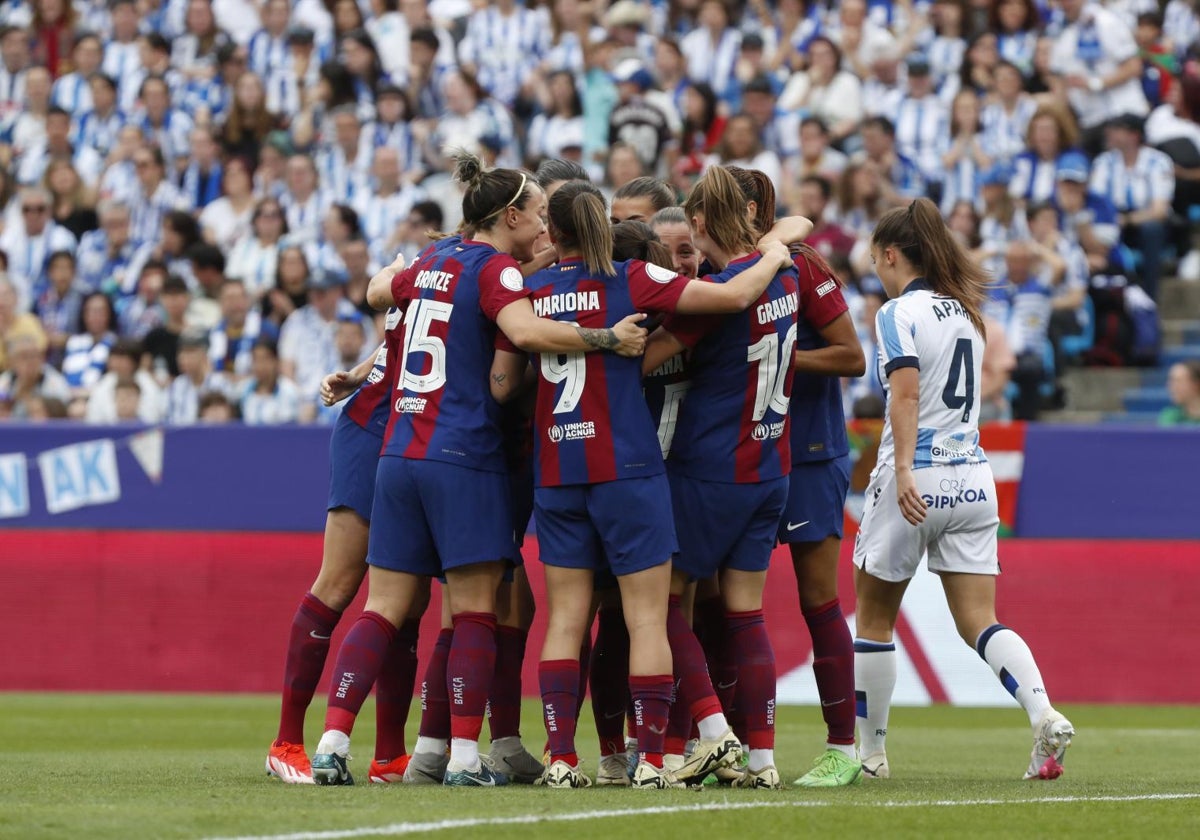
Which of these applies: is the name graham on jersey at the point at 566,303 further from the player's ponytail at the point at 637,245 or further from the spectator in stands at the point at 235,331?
the spectator in stands at the point at 235,331

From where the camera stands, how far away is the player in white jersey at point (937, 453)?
299 inches

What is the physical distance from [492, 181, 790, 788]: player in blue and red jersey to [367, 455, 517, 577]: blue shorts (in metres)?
0.18

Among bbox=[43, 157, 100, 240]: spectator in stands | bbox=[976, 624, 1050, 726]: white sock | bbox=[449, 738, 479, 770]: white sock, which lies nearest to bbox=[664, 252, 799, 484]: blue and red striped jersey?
bbox=[976, 624, 1050, 726]: white sock

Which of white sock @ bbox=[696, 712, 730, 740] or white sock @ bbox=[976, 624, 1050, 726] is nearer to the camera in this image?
white sock @ bbox=[696, 712, 730, 740]

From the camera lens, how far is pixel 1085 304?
49.7ft

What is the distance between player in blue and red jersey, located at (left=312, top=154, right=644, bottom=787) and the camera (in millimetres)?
7168

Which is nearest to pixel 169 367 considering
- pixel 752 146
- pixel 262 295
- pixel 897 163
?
pixel 262 295

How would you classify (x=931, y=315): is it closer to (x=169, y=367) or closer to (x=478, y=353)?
(x=478, y=353)

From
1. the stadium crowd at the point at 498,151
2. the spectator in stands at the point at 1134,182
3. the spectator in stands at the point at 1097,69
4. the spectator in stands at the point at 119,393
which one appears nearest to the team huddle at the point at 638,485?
the stadium crowd at the point at 498,151

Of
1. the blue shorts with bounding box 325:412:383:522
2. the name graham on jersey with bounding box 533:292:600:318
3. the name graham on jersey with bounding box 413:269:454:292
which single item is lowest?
the blue shorts with bounding box 325:412:383:522

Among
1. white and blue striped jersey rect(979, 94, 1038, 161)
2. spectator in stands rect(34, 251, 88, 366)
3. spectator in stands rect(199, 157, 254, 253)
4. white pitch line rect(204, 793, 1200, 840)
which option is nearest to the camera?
white pitch line rect(204, 793, 1200, 840)

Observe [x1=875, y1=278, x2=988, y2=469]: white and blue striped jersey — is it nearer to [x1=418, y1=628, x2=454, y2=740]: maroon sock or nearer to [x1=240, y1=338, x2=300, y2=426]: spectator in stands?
[x1=418, y1=628, x2=454, y2=740]: maroon sock

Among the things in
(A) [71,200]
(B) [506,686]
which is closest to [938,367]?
(B) [506,686]

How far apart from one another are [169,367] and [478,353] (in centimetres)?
890
